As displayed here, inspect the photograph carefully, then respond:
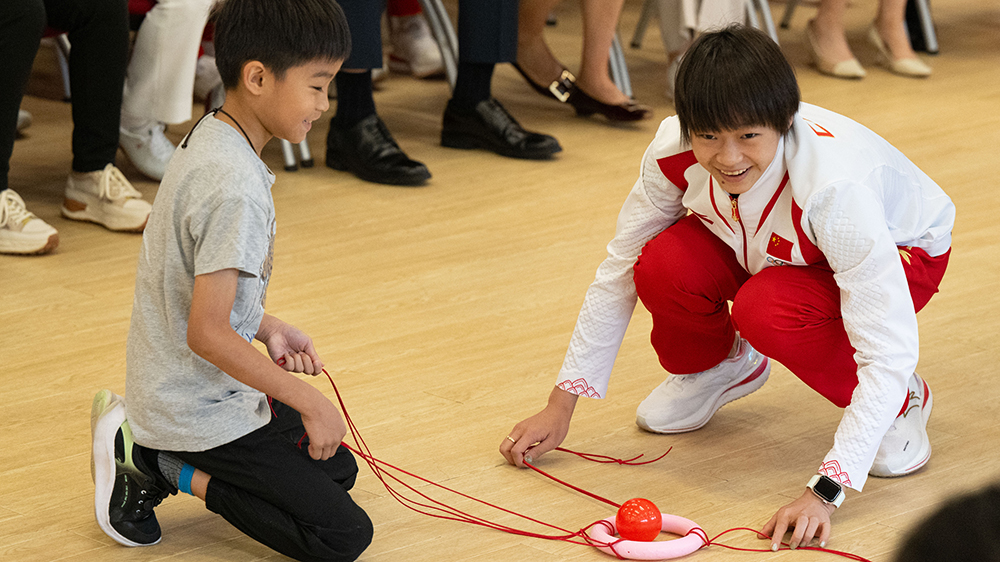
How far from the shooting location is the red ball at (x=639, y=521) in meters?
1.16

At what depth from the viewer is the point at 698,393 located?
56.4 inches

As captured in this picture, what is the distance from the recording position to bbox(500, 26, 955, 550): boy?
1149 millimetres

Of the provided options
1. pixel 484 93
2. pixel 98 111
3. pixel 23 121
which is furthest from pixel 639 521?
pixel 23 121

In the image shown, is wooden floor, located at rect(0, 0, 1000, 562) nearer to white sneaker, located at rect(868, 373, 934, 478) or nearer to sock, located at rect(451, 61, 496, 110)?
white sneaker, located at rect(868, 373, 934, 478)

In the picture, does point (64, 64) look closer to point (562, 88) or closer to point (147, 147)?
point (147, 147)

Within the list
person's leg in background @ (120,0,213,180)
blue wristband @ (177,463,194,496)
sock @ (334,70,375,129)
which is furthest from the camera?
sock @ (334,70,375,129)

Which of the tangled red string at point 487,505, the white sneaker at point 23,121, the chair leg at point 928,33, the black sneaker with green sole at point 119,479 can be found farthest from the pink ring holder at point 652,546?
the chair leg at point 928,33

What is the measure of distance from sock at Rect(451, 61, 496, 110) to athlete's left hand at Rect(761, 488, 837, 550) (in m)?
1.70

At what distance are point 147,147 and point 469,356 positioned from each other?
108 centimetres

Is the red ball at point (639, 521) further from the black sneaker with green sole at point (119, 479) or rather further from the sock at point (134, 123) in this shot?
the sock at point (134, 123)

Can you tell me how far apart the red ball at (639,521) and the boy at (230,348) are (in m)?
0.27

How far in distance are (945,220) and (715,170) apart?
33 cm

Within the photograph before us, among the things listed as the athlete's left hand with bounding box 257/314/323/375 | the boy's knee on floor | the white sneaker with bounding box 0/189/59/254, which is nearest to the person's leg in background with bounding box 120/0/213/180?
the white sneaker with bounding box 0/189/59/254

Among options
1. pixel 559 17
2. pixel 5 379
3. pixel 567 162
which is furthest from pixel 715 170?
pixel 559 17
